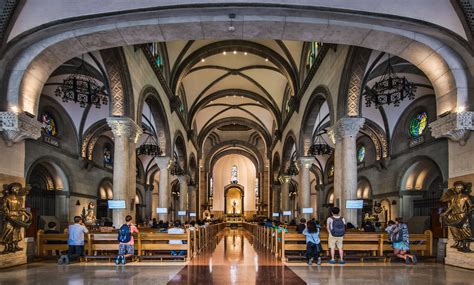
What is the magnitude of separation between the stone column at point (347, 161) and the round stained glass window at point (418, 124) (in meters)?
6.73

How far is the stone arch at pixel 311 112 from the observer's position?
62.6 feet

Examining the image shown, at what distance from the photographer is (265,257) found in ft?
44.4

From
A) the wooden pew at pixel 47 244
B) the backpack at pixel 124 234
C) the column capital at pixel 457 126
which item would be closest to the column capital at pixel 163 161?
the wooden pew at pixel 47 244

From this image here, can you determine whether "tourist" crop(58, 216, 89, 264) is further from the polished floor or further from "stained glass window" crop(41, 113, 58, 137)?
"stained glass window" crop(41, 113, 58, 137)

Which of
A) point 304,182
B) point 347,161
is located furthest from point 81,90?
point 304,182

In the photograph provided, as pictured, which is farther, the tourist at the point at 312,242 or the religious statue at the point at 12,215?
the tourist at the point at 312,242

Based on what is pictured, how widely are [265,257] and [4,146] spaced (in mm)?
7899

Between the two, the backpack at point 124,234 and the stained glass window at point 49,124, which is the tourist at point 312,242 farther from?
the stained glass window at point 49,124

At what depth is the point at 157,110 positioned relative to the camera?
907 inches

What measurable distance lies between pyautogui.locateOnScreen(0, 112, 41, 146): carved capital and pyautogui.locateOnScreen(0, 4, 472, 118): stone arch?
12.3 inches

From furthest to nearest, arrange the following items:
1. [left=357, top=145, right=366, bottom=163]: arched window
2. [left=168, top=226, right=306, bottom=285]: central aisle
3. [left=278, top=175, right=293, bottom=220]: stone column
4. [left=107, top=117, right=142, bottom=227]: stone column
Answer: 1. [left=278, top=175, right=293, bottom=220]: stone column
2. [left=357, top=145, right=366, bottom=163]: arched window
3. [left=107, top=117, right=142, bottom=227]: stone column
4. [left=168, top=226, right=306, bottom=285]: central aisle

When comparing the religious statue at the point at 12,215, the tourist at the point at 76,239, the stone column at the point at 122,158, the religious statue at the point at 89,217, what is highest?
the stone column at the point at 122,158

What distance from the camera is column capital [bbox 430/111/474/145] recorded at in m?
10.3

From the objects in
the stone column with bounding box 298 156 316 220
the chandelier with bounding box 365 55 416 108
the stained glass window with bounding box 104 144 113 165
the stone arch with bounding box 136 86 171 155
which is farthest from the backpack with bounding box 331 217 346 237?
the stained glass window with bounding box 104 144 113 165
